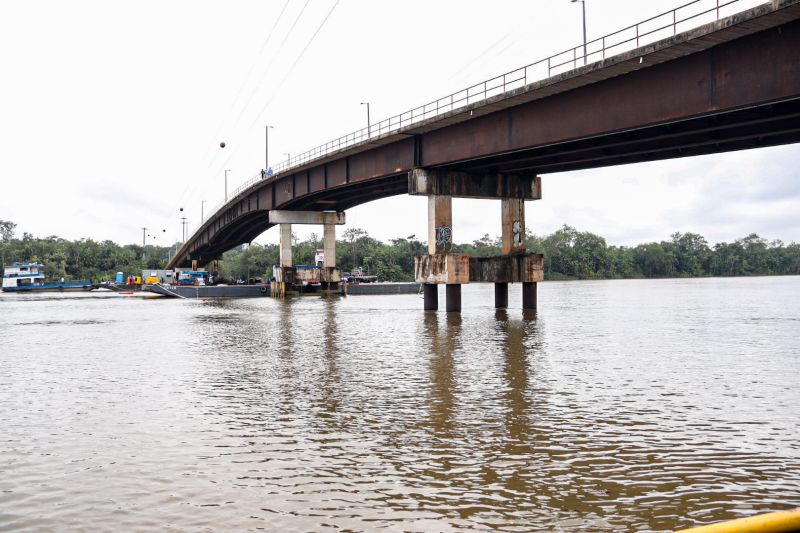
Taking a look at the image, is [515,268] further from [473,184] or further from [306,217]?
[306,217]

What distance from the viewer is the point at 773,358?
22.2m

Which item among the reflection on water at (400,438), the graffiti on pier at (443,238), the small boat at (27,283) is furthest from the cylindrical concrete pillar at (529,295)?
the small boat at (27,283)

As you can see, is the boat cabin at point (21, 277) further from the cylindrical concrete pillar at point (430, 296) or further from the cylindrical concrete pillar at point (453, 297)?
the cylindrical concrete pillar at point (453, 297)

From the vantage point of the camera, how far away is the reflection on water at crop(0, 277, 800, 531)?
8078 mm

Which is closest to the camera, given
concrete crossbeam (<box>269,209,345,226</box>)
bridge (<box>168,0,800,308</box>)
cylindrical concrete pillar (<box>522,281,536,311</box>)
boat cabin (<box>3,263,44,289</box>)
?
bridge (<box>168,0,800,308</box>)

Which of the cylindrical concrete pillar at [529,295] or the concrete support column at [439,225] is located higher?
the concrete support column at [439,225]

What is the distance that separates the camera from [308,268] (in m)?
86.7

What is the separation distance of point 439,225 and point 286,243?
4031 cm

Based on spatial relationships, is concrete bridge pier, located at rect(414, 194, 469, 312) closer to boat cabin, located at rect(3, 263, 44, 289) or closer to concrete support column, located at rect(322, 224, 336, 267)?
concrete support column, located at rect(322, 224, 336, 267)

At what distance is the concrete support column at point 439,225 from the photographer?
4694 centimetres

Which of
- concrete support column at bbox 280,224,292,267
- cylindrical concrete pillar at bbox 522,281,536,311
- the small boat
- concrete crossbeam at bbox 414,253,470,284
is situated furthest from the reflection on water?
the small boat

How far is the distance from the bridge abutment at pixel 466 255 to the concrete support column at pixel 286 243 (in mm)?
35699

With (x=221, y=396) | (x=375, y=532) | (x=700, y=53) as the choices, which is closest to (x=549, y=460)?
(x=375, y=532)

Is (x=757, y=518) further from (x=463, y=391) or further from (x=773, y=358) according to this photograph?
(x=773, y=358)
